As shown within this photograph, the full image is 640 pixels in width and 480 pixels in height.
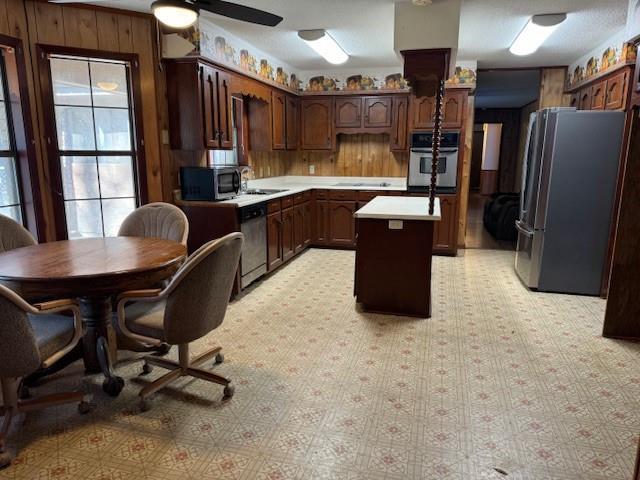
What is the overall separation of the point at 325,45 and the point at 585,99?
3076 mm

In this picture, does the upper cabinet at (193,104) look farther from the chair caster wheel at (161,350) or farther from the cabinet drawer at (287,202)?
the chair caster wheel at (161,350)

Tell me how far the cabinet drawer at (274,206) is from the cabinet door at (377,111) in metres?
2.03

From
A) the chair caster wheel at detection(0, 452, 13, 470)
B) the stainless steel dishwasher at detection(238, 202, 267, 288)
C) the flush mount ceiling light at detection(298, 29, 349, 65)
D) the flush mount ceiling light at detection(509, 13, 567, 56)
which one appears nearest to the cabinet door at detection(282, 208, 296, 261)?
the stainless steel dishwasher at detection(238, 202, 267, 288)

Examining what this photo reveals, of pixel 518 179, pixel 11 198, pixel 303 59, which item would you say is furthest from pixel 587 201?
pixel 518 179

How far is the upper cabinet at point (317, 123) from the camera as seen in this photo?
19.5 feet

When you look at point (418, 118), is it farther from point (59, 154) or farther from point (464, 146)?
point (59, 154)

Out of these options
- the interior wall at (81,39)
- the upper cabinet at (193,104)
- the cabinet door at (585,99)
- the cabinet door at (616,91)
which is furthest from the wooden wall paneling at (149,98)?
the cabinet door at (585,99)

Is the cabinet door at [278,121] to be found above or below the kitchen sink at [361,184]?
above

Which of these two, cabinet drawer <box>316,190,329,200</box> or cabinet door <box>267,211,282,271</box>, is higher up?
cabinet drawer <box>316,190,329,200</box>

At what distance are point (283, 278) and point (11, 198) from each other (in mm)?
2441

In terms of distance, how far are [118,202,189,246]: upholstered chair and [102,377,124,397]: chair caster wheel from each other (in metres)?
1.01

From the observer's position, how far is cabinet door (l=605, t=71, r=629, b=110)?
400cm

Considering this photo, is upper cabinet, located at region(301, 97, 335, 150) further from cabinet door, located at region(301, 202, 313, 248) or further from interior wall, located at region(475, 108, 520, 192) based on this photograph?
interior wall, located at region(475, 108, 520, 192)

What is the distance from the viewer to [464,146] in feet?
17.9
